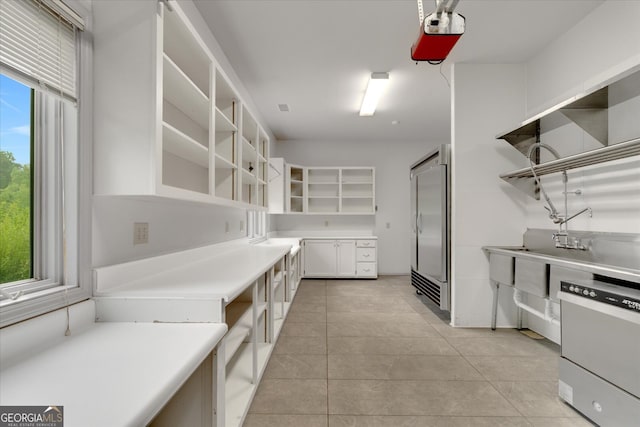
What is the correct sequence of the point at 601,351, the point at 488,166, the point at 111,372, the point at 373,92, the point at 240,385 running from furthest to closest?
the point at 373,92 → the point at 488,166 → the point at 240,385 → the point at 601,351 → the point at 111,372

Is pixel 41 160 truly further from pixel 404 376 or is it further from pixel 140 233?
pixel 404 376

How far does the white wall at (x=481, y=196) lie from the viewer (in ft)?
10.1

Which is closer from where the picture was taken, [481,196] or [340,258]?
[481,196]

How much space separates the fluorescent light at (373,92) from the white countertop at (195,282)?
2495mm

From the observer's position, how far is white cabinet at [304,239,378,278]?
5.52 m

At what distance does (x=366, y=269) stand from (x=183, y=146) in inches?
173

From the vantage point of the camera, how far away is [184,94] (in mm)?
1727

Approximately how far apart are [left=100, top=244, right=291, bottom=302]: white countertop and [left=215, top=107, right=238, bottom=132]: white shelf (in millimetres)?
1024

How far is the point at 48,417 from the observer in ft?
2.04

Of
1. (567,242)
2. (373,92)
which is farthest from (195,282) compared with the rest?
(373,92)

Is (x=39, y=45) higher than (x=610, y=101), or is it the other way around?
(x=610, y=101)

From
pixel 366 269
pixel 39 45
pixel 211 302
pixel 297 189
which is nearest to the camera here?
pixel 39 45

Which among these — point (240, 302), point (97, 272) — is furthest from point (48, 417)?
point (240, 302)

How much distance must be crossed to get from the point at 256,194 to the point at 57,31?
2079mm
